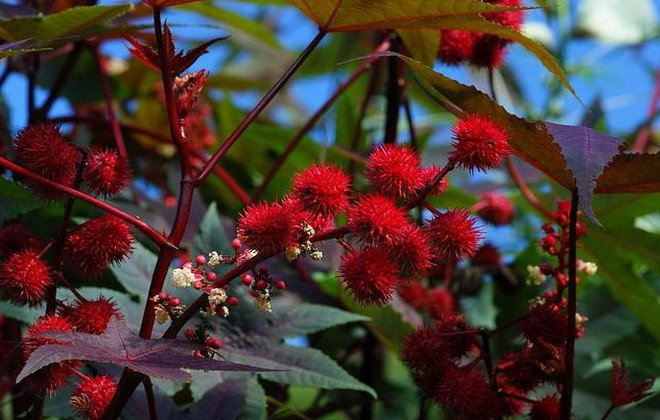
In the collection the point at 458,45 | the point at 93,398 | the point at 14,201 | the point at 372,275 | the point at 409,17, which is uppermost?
the point at 458,45

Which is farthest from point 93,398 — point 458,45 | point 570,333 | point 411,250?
point 458,45

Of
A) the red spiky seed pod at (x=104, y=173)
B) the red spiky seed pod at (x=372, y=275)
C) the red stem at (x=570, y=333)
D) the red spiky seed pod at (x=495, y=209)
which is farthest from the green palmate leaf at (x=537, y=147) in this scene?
the red spiky seed pod at (x=495, y=209)

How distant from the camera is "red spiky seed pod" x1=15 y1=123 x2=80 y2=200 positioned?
2.45 feet

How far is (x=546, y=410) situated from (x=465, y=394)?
0.27 feet

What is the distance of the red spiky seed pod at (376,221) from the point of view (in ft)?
2.26

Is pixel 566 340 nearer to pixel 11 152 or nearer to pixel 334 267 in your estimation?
pixel 334 267

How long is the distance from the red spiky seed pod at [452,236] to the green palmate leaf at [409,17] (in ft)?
0.49

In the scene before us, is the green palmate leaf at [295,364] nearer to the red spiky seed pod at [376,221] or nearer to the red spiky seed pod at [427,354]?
the red spiky seed pod at [427,354]

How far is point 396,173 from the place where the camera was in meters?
0.72

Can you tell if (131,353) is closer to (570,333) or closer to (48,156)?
(48,156)

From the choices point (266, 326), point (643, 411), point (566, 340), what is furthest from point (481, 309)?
point (566, 340)

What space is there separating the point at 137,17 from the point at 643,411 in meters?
0.77

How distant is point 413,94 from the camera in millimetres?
1985

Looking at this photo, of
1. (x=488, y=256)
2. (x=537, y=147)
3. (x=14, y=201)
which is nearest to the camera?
Result: (x=537, y=147)
